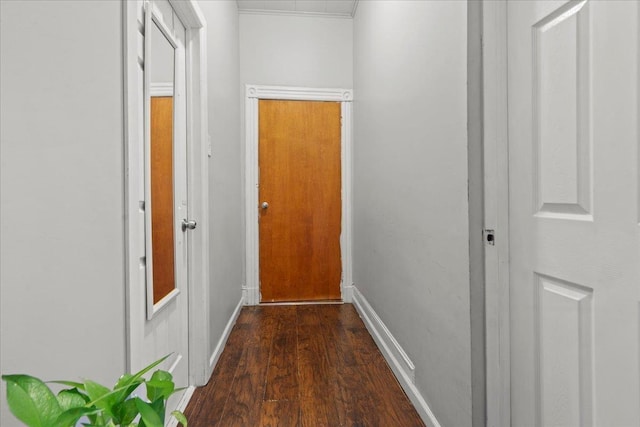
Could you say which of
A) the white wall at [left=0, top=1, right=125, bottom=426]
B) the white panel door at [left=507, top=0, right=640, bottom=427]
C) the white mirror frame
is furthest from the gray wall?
the white panel door at [left=507, top=0, right=640, bottom=427]

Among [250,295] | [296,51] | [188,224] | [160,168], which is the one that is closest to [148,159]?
[160,168]

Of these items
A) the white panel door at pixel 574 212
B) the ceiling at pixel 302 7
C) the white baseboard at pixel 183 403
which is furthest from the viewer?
the ceiling at pixel 302 7

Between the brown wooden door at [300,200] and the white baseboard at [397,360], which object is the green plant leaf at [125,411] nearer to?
the white baseboard at [397,360]

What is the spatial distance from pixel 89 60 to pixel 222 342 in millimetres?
1881

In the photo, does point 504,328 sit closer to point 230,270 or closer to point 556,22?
point 556,22

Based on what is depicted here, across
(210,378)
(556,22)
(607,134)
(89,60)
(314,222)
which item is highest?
(556,22)

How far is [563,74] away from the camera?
878 millimetres

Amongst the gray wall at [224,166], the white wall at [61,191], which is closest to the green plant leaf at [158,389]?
the white wall at [61,191]

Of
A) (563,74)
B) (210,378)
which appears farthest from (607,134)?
(210,378)

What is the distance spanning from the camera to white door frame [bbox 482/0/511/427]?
43.3 inches

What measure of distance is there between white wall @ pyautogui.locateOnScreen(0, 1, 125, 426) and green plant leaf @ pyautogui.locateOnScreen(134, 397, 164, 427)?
386 millimetres

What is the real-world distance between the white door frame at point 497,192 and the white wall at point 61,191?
108 cm

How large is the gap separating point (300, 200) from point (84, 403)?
2924 millimetres

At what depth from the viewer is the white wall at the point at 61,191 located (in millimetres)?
570
